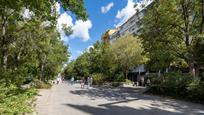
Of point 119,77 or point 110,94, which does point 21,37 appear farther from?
point 119,77

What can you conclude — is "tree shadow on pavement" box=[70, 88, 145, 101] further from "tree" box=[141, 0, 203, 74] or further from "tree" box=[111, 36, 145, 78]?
"tree" box=[111, 36, 145, 78]

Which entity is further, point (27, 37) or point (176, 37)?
point (176, 37)

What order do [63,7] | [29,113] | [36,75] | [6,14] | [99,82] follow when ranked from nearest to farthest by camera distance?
[63,7]
[29,113]
[6,14]
[36,75]
[99,82]

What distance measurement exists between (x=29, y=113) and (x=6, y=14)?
934 cm

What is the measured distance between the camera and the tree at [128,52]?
2272 inches

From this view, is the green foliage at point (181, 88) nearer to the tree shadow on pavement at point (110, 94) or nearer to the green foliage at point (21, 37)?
the tree shadow on pavement at point (110, 94)

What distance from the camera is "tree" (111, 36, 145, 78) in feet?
189

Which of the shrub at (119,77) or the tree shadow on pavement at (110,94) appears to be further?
the shrub at (119,77)

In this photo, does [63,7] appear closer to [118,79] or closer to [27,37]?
[27,37]

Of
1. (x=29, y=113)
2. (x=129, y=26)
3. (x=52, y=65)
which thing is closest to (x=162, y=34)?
(x=29, y=113)

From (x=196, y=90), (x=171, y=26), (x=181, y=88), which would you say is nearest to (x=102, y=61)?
(x=171, y=26)

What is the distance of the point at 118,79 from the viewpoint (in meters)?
63.5

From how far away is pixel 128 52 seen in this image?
190ft

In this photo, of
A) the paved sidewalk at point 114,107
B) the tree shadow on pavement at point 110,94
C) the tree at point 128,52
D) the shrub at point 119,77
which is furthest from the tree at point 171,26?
the shrub at point 119,77
